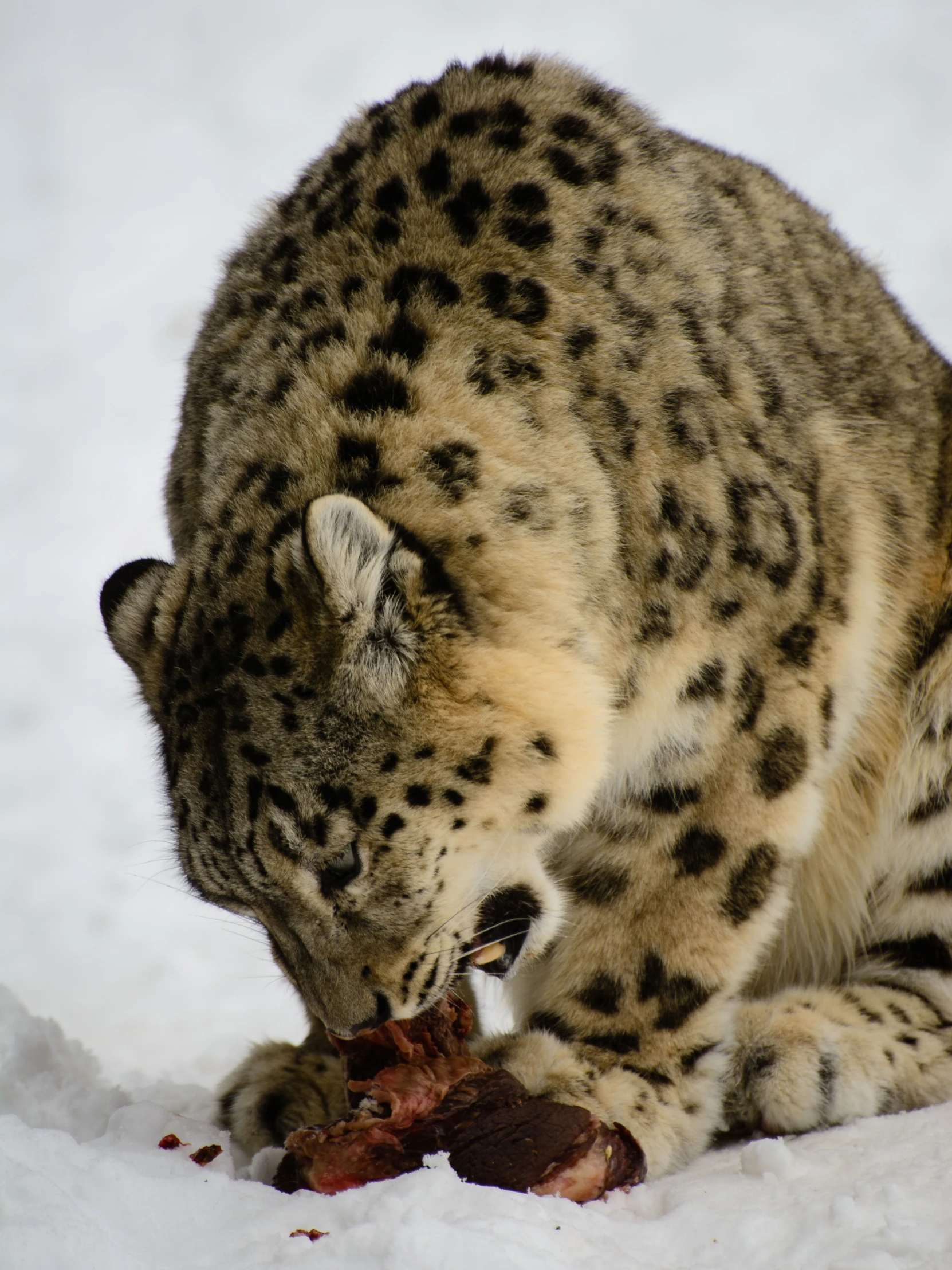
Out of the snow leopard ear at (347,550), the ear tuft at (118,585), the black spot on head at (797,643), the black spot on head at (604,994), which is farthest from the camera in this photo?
the black spot on head at (604,994)

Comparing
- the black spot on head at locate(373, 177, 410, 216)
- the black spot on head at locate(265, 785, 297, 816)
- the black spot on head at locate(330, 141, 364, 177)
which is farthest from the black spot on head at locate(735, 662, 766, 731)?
the black spot on head at locate(330, 141, 364, 177)

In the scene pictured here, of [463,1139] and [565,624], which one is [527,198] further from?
[463,1139]

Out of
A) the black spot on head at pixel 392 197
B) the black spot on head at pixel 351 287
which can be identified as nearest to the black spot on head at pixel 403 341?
the black spot on head at pixel 351 287

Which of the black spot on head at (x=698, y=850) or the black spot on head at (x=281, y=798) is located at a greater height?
the black spot on head at (x=281, y=798)

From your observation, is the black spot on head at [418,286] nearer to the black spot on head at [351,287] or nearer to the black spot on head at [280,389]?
the black spot on head at [351,287]

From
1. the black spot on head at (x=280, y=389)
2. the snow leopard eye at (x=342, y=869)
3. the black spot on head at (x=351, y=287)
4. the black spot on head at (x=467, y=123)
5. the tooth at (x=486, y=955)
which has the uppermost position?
the black spot on head at (x=467, y=123)

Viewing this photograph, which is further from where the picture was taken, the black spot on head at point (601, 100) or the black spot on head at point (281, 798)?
the black spot on head at point (601, 100)

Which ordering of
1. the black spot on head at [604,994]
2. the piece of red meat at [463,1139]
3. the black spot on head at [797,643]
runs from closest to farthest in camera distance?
the piece of red meat at [463,1139], the black spot on head at [797,643], the black spot on head at [604,994]
